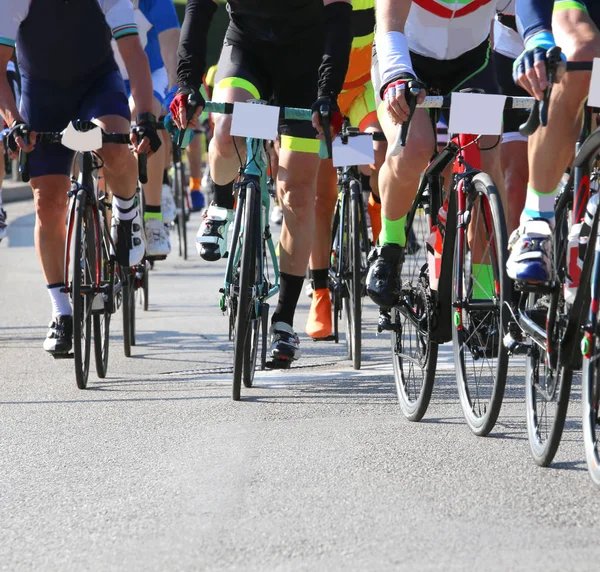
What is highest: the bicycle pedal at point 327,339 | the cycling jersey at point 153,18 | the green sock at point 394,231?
the cycling jersey at point 153,18

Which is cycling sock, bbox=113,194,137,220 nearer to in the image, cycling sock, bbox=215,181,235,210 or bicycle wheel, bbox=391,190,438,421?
cycling sock, bbox=215,181,235,210

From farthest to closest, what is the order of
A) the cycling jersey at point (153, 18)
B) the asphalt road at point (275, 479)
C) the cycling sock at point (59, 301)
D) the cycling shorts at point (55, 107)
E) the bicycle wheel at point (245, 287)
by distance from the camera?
the cycling jersey at point (153, 18) → the cycling shorts at point (55, 107) → the cycling sock at point (59, 301) → the bicycle wheel at point (245, 287) → the asphalt road at point (275, 479)

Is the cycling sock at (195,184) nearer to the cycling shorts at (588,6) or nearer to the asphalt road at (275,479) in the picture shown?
the asphalt road at (275,479)

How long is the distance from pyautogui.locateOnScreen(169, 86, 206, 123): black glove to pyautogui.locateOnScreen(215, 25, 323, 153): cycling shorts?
0.32m

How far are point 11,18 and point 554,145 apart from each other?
10.8 feet

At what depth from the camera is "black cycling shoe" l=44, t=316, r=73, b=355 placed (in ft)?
21.0

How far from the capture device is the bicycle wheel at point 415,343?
4934 mm

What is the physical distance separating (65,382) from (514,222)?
241cm

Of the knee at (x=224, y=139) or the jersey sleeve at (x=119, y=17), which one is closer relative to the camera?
the knee at (x=224, y=139)

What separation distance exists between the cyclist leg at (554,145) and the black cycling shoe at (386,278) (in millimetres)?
1002

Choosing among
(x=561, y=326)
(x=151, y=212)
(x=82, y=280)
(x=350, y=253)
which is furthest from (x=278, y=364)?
(x=151, y=212)

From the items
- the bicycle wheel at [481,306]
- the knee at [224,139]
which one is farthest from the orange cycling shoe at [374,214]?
the bicycle wheel at [481,306]

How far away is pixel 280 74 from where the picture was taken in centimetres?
619

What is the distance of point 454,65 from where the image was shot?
5363 millimetres
